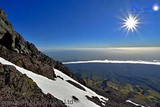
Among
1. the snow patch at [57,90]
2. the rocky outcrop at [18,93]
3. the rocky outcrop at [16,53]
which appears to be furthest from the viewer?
the rocky outcrop at [16,53]

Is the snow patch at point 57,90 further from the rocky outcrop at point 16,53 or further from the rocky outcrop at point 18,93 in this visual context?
the rocky outcrop at point 16,53

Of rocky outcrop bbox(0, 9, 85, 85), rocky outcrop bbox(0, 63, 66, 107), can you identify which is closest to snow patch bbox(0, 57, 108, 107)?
rocky outcrop bbox(0, 63, 66, 107)

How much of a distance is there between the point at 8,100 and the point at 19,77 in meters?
8.94

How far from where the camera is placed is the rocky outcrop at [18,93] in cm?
1907

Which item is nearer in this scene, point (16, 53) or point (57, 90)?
point (57, 90)

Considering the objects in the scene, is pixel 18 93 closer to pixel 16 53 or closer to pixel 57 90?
pixel 57 90

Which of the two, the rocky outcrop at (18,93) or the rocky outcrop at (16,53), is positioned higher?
the rocky outcrop at (16,53)

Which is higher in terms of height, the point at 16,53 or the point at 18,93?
the point at 16,53

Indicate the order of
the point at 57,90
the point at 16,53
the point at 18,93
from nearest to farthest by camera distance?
the point at 18,93 → the point at 57,90 → the point at 16,53

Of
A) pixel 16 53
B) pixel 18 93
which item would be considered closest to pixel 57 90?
pixel 18 93

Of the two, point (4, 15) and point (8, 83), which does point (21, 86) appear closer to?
point (8, 83)

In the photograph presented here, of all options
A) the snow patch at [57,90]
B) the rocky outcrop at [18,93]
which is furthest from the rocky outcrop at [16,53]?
the rocky outcrop at [18,93]

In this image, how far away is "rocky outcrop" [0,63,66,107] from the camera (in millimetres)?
19072

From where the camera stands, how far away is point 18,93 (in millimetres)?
22312
